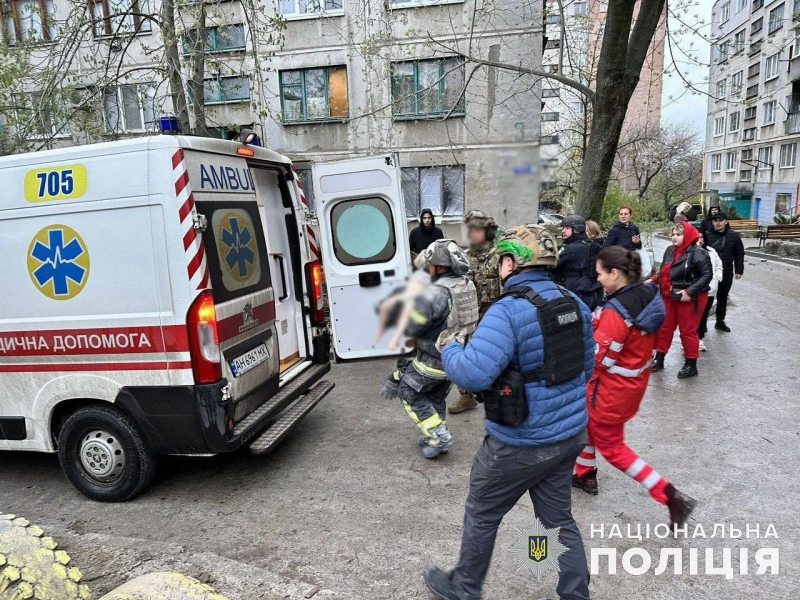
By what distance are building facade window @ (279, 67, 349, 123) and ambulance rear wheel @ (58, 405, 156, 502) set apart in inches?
528

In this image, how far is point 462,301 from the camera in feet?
12.3

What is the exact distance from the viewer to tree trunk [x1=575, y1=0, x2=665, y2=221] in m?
6.56

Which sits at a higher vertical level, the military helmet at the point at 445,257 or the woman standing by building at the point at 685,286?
the military helmet at the point at 445,257

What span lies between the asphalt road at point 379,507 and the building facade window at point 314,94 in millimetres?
12622

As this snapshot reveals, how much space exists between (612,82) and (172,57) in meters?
5.87

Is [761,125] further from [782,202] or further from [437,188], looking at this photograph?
[437,188]

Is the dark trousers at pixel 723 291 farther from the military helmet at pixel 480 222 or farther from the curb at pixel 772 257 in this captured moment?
the curb at pixel 772 257

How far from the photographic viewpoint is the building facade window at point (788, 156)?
3098 centimetres

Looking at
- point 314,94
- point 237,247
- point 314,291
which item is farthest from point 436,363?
point 314,94

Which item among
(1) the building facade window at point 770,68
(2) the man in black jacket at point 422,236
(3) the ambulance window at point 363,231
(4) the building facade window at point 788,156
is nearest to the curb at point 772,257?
(2) the man in black jacket at point 422,236

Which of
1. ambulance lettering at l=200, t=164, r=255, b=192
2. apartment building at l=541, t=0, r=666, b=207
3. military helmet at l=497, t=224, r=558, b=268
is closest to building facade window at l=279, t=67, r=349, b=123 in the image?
apartment building at l=541, t=0, r=666, b=207

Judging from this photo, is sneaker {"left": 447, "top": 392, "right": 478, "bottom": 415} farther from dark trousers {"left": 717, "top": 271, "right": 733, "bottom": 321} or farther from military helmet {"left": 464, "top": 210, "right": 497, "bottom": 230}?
dark trousers {"left": 717, "top": 271, "right": 733, "bottom": 321}

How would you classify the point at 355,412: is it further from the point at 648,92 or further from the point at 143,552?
the point at 648,92

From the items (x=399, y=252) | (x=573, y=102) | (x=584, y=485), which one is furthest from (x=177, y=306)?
(x=573, y=102)
